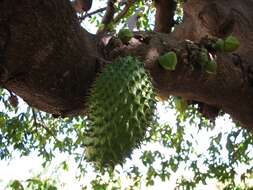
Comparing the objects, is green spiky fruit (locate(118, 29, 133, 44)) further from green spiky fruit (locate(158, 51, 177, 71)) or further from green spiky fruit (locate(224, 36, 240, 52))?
green spiky fruit (locate(224, 36, 240, 52))

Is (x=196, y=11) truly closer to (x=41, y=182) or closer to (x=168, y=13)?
(x=168, y=13)

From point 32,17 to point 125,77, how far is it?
0.45 meters

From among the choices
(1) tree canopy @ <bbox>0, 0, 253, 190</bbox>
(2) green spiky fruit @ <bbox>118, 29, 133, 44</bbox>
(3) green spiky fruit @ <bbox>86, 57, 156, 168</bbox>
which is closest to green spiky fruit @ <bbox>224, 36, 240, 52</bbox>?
(1) tree canopy @ <bbox>0, 0, 253, 190</bbox>

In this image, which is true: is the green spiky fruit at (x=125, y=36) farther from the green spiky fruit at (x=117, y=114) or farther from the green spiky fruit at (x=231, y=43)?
the green spiky fruit at (x=231, y=43)

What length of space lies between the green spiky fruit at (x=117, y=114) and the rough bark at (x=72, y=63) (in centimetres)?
18

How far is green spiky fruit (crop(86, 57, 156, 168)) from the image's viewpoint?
5.51 feet

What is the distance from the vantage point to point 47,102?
205 centimetres

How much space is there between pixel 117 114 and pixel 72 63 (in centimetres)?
38

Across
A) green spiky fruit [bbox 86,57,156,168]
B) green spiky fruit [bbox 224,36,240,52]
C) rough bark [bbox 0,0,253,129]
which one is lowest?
green spiky fruit [bbox 86,57,156,168]

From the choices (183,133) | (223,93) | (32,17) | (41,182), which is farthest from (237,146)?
(32,17)

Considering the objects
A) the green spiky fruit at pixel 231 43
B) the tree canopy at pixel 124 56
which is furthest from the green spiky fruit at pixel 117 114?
the green spiky fruit at pixel 231 43

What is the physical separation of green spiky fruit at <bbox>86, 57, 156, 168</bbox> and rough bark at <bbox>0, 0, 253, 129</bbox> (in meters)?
0.18

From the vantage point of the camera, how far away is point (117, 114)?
167 cm

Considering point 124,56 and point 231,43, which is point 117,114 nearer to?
point 124,56
